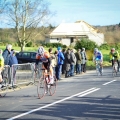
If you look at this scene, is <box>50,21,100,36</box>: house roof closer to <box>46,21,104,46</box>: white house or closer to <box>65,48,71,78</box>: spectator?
<box>46,21,104,46</box>: white house

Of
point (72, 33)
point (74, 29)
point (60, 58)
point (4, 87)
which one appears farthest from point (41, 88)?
point (74, 29)

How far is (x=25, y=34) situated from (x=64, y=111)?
1529 inches

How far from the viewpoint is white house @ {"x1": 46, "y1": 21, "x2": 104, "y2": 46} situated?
9369 centimetres

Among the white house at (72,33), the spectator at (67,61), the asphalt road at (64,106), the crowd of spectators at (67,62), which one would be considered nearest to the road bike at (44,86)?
the asphalt road at (64,106)

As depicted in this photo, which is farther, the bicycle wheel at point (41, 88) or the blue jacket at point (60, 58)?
the blue jacket at point (60, 58)

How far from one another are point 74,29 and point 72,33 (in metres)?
2.07

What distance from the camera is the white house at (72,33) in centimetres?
9369

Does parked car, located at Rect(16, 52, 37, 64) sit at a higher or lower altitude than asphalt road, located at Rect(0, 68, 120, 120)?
higher

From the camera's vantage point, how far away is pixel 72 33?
9969cm

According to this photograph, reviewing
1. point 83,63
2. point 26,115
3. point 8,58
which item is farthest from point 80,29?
point 26,115

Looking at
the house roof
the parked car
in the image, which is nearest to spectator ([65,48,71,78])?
the parked car

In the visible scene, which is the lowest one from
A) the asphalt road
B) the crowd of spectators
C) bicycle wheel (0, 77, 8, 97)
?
the asphalt road

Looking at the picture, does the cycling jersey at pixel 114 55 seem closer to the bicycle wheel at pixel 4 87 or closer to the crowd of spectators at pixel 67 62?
the crowd of spectators at pixel 67 62

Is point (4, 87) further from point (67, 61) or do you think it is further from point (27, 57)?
point (27, 57)
